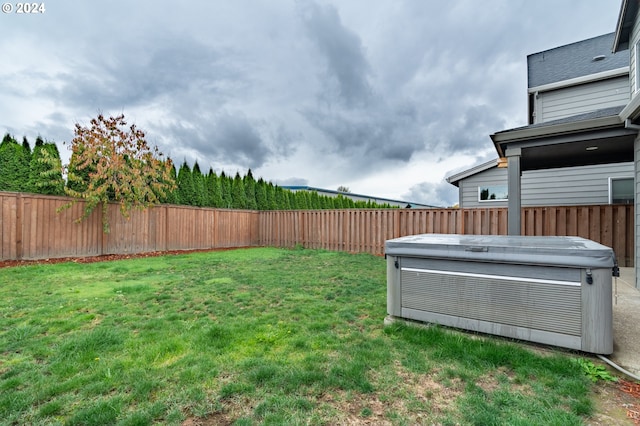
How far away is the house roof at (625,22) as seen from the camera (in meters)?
4.89

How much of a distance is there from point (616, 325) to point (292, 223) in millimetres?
10026

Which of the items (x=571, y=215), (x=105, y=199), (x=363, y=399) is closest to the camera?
(x=363, y=399)

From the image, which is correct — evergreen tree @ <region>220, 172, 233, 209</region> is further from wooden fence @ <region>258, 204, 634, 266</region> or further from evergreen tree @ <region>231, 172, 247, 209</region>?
wooden fence @ <region>258, 204, 634, 266</region>

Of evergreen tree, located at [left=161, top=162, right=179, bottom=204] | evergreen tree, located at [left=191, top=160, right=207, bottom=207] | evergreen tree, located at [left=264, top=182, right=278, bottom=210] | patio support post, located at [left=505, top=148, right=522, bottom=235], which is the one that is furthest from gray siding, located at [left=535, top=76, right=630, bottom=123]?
evergreen tree, located at [left=161, top=162, right=179, bottom=204]

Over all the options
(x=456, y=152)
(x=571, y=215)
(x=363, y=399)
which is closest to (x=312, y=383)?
(x=363, y=399)

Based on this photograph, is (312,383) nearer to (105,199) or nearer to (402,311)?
(402,311)

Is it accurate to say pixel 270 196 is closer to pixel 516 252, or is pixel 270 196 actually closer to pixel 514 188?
pixel 514 188

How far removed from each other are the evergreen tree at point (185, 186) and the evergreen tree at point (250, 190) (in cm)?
257

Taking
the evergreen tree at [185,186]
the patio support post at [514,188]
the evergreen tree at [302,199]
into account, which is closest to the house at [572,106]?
the patio support post at [514,188]

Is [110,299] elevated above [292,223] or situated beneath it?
situated beneath

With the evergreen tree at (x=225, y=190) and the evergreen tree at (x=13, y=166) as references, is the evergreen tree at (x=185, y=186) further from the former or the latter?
the evergreen tree at (x=13, y=166)

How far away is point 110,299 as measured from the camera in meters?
4.09

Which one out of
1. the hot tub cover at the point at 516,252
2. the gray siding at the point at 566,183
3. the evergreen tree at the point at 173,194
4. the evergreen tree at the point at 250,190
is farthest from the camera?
the evergreen tree at the point at 250,190

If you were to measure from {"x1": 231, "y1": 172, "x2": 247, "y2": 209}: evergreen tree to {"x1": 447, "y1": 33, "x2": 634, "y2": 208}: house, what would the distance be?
9.33 metres
